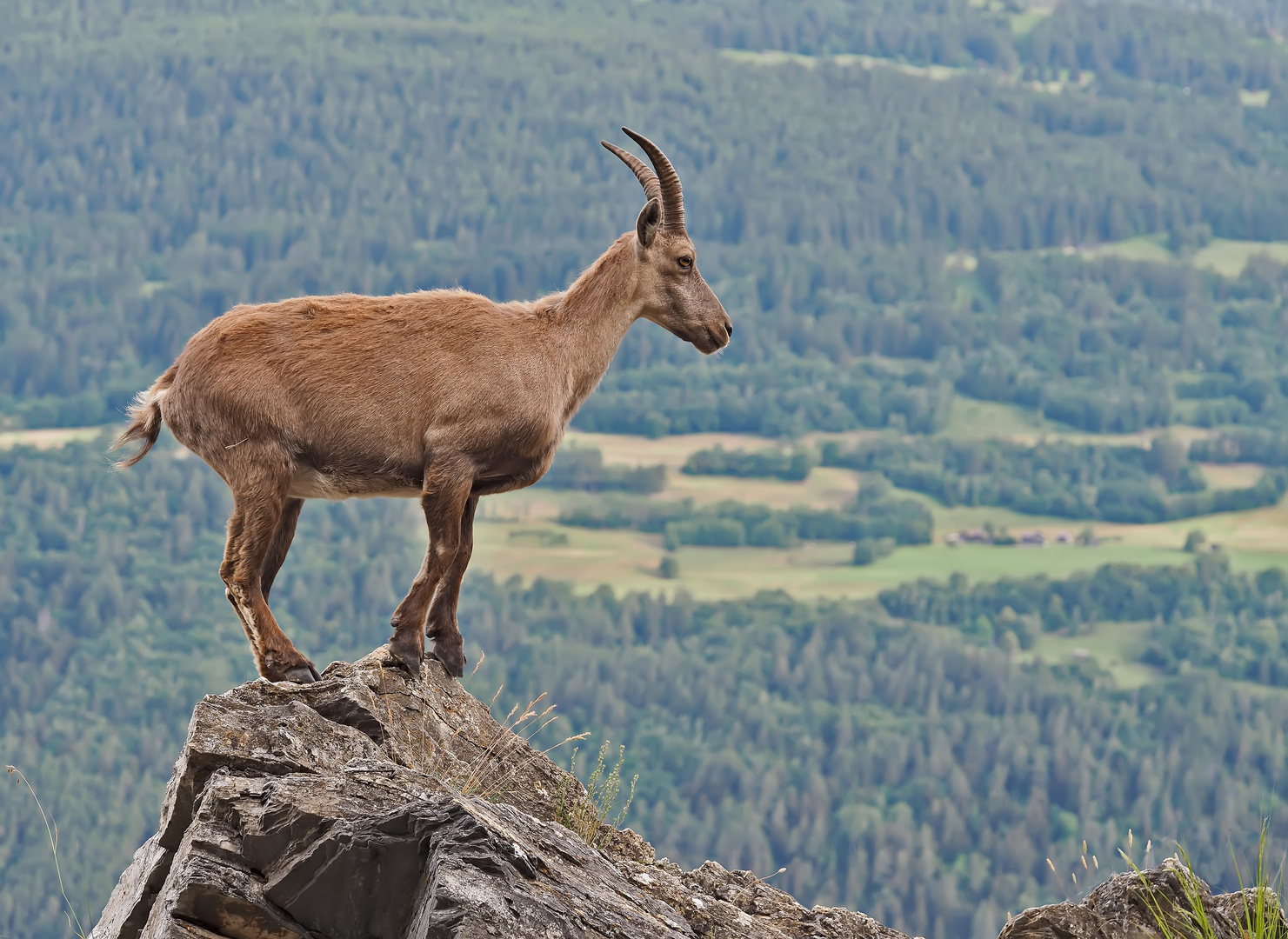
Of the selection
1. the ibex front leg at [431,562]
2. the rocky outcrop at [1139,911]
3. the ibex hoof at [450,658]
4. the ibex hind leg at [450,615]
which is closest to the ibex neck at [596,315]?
the ibex hind leg at [450,615]

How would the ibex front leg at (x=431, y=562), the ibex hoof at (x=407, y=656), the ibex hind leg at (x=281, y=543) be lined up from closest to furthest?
1. the ibex front leg at (x=431, y=562)
2. the ibex hoof at (x=407, y=656)
3. the ibex hind leg at (x=281, y=543)

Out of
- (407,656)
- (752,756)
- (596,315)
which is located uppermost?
(596,315)

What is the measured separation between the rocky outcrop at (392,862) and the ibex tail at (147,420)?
7.95 ft

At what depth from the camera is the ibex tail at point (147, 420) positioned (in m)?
13.2

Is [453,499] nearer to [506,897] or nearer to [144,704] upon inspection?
[506,897]

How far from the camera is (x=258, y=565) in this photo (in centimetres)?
1266

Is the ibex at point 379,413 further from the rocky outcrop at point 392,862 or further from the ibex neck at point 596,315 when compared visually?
the rocky outcrop at point 392,862

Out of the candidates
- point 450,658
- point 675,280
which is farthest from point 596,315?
point 450,658

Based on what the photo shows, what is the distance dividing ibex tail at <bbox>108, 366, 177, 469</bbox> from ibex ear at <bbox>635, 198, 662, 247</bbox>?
396 centimetres

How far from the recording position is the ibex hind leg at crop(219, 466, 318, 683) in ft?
41.1

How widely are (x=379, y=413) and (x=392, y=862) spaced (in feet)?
14.5

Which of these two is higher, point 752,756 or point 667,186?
point 667,186

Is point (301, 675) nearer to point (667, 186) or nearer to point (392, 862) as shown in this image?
point (392, 862)

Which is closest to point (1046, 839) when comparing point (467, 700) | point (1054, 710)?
point (1054, 710)
